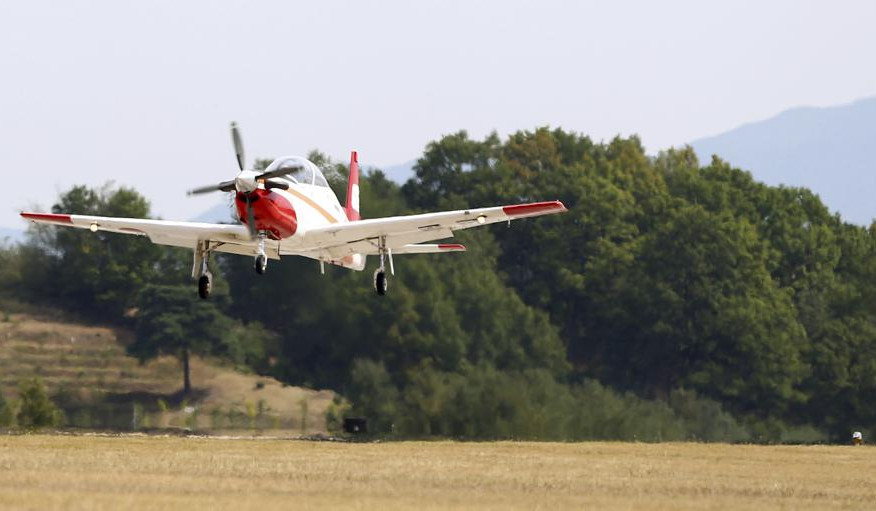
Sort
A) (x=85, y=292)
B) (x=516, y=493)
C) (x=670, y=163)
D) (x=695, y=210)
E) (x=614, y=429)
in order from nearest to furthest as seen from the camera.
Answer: (x=516, y=493)
(x=614, y=429)
(x=85, y=292)
(x=695, y=210)
(x=670, y=163)

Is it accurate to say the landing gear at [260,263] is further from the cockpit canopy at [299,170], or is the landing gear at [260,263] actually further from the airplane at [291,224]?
the cockpit canopy at [299,170]

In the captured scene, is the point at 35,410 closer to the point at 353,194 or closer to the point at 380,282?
the point at 353,194

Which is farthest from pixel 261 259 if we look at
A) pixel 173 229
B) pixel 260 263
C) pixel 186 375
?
pixel 186 375

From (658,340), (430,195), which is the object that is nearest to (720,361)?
(658,340)

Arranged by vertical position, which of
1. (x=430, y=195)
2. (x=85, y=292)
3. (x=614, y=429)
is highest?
(x=430, y=195)

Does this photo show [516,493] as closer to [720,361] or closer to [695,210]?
[720,361]

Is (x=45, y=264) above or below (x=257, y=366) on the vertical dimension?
above

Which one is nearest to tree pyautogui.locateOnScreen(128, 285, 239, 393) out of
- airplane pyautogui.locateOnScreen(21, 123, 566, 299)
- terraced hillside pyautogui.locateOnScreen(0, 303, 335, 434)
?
terraced hillside pyautogui.locateOnScreen(0, 303, 335, 434)

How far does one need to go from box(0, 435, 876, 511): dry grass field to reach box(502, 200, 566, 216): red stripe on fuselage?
534 cm

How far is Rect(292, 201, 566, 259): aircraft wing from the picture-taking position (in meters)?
31.4

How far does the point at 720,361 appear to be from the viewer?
66062 mm

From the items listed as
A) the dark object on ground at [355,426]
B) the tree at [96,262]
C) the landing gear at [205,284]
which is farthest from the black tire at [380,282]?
the tree at [96,262]

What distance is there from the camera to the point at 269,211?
30.1 metres

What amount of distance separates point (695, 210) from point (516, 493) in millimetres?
48687
